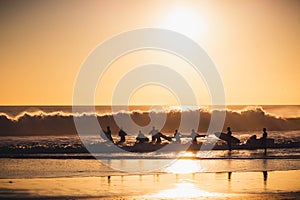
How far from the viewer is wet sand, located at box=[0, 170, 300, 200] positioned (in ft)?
45.4

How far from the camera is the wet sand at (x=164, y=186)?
1384 cm

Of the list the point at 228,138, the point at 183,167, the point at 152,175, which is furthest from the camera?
the point at 228,138

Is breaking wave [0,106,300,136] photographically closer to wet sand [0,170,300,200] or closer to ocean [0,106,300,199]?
ocean [0,106,300,199]

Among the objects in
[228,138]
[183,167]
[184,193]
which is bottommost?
[184,193]

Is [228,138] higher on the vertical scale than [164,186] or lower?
higher

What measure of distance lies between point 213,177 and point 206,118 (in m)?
38.5

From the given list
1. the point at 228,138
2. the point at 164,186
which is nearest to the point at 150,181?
the point at 164,186

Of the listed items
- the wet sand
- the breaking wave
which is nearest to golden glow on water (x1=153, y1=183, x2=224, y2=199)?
the wet sand

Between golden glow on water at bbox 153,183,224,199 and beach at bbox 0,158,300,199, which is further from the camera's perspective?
beach at bbox 0,158,300,199

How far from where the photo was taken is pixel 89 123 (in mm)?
53625

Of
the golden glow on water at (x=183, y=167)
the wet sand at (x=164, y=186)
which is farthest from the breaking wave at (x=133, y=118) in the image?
the wet sand at (x=164, y=186)

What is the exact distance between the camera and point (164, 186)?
15.5 metres

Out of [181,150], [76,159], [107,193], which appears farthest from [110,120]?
[107,193]

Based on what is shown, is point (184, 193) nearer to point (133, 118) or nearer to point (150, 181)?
point (150, 181)
